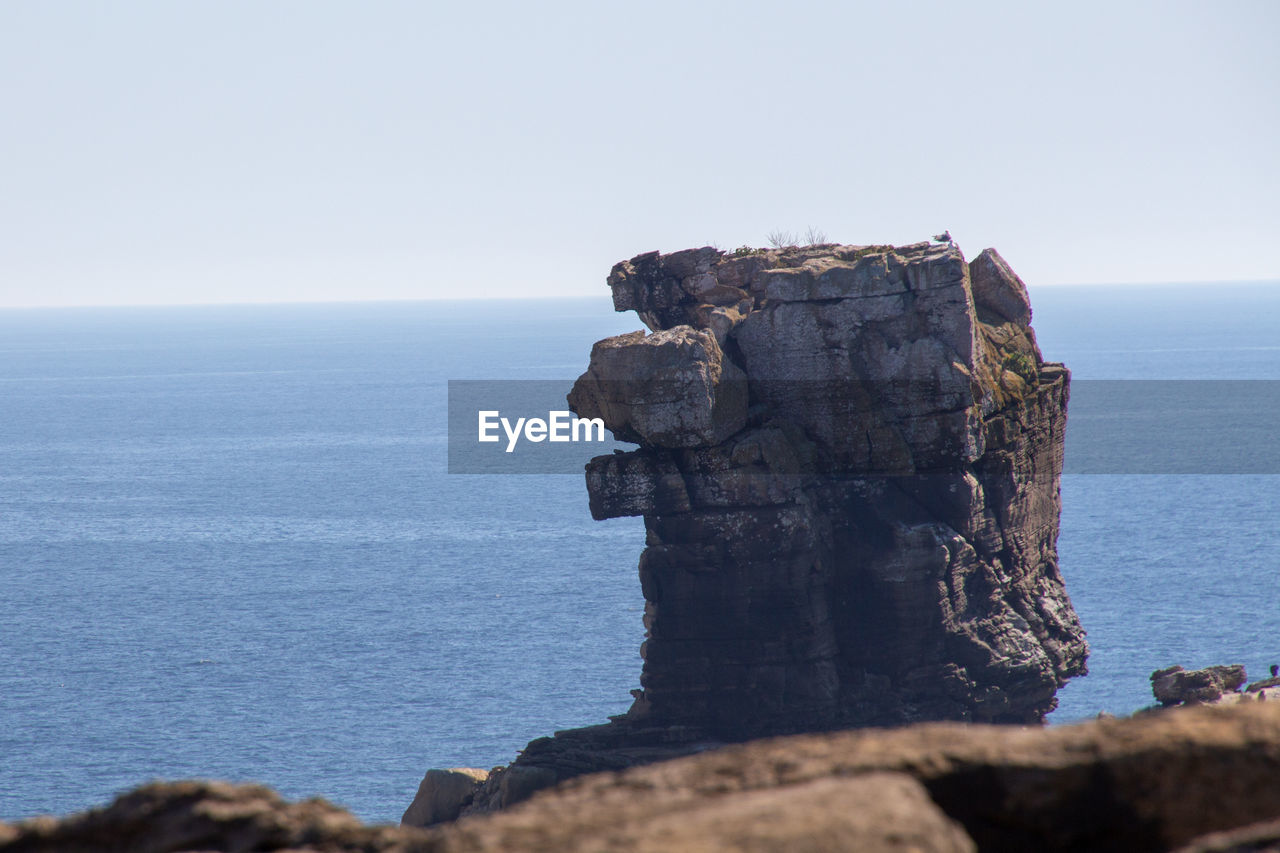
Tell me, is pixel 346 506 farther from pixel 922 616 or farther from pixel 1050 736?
pixel 1050 736

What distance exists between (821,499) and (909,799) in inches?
1726

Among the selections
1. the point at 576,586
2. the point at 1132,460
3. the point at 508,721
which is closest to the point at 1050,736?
the point at 508,721

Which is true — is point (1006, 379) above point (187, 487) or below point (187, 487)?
above

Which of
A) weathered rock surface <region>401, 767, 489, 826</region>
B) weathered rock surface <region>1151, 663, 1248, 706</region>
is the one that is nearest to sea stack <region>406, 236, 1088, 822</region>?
weathered rock surface <region>401, 767, 489, 826</region>

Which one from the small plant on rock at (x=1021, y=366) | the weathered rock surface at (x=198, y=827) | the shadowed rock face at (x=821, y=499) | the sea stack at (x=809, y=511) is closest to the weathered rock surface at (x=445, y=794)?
the sea stack at (x=809, y=511)

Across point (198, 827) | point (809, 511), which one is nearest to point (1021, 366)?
point (809, 511)

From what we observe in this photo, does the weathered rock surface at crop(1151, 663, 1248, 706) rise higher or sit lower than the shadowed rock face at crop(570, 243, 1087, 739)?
lower

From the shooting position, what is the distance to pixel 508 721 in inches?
3465

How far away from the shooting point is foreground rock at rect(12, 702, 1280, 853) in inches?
374

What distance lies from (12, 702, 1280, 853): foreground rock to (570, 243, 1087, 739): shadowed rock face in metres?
38.6

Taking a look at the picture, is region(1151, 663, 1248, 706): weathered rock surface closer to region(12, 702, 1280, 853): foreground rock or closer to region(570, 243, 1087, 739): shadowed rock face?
region(570, 243, 1087, 739): shadowed rock face

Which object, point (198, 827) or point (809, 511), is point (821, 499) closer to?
point (809, 511)

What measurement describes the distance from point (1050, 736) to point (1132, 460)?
175727mm

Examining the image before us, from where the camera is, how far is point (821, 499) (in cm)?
5312
